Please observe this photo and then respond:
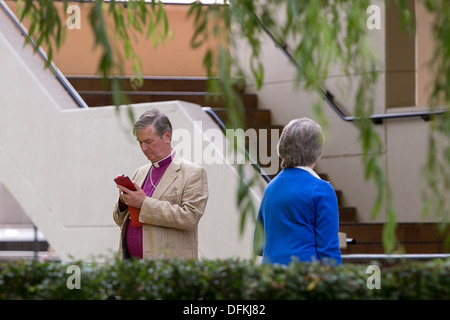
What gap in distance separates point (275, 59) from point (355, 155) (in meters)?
1.88

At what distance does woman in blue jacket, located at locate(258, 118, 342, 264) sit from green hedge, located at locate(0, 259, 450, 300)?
59 cm

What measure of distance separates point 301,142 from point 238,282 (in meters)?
1.04

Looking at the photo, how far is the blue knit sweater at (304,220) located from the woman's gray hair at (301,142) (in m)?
0.06

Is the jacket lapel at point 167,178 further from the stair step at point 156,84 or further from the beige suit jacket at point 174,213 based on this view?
the stair step at point 156,84

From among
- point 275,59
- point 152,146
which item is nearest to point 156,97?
A: point 275,59

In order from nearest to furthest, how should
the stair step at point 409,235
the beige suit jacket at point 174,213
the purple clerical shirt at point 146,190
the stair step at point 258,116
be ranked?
the beige suit jacket at point 174,213 < the purple clerical shirt at point 146,190 < the stair step at point 409,235 < the stair step at point 258,116

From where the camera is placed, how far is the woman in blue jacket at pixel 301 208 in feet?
13.5

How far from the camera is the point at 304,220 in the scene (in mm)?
4145

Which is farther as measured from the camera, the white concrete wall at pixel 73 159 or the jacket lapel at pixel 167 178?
the white concrete wall at pixel 73 159

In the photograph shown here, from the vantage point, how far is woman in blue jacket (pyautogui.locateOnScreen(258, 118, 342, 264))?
13.5 feet

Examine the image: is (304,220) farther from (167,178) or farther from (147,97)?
(147,97)

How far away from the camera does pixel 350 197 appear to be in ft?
31.5

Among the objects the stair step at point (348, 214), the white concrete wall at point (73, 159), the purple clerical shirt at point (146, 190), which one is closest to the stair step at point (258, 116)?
the stair step at point (348, 214)

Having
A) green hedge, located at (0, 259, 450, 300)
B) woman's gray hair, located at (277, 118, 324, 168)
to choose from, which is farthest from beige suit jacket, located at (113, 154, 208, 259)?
green hedge, located at (0, 259, 450, 300)
